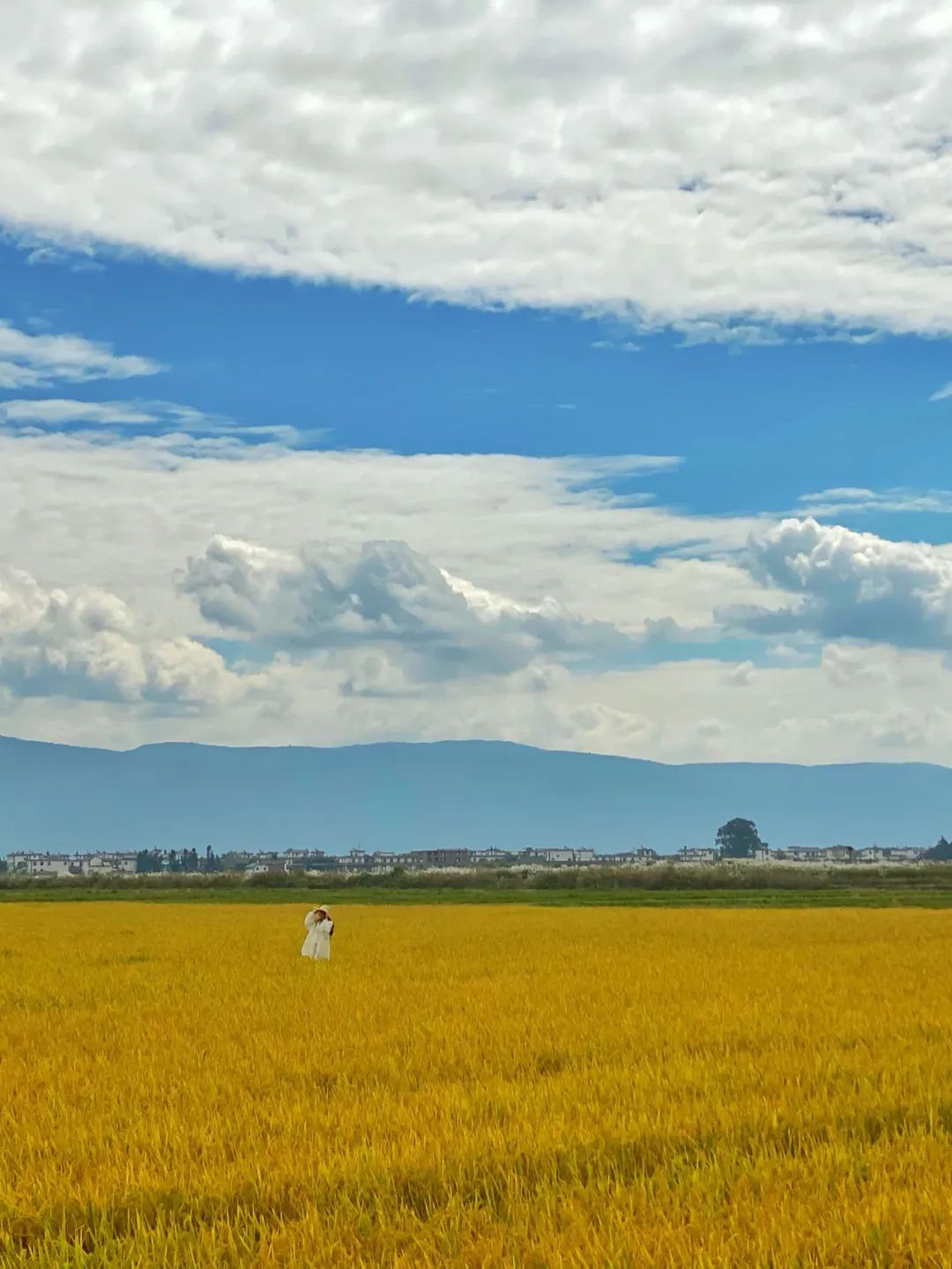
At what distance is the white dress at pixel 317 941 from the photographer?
2662cm

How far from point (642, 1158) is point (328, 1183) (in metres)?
2.11

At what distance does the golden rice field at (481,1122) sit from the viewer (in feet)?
23.4

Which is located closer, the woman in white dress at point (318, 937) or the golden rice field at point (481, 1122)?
the golden rice field at point (481, 1122)

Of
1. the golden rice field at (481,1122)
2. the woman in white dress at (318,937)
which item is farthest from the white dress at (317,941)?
the golden rice field at (481,1122)

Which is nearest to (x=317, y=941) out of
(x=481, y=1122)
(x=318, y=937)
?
(x=318, y=937)

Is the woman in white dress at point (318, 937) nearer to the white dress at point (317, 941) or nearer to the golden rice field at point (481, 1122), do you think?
the white dress at point (317, 941)

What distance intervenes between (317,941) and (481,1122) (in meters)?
17.5

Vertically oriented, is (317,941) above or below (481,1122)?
below

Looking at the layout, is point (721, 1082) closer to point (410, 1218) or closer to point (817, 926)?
point (410, 1218)

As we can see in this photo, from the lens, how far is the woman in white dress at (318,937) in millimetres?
26625

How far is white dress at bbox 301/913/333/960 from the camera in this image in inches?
1048

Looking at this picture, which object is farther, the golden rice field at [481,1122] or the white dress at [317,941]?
the white dress at [317,941]

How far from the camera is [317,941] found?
2680 cm

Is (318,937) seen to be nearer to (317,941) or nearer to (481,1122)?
(317,941)
